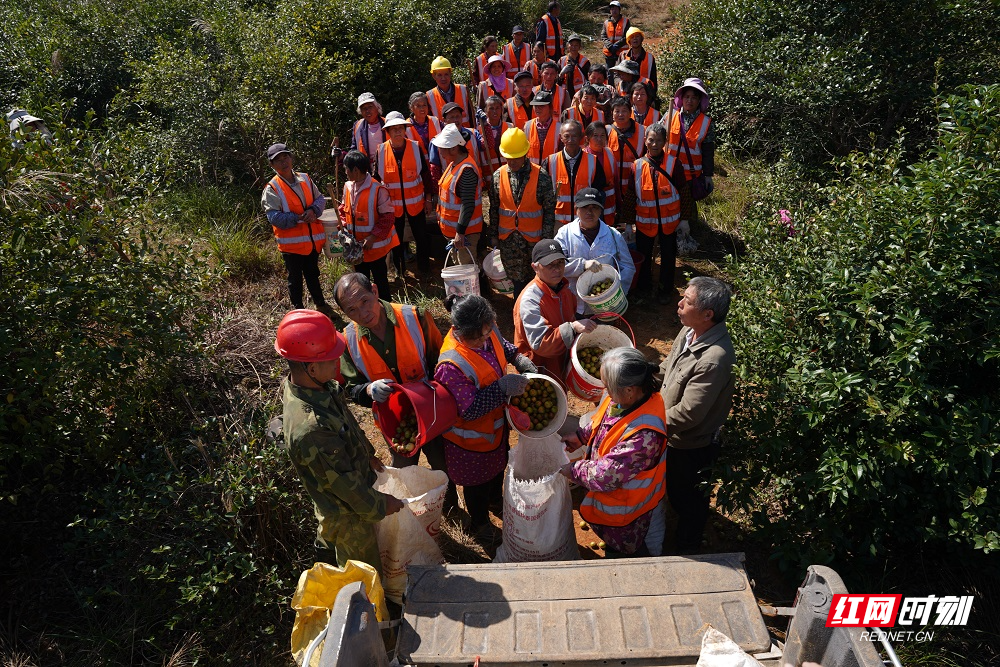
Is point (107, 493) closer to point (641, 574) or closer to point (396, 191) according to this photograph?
point (641, 574)

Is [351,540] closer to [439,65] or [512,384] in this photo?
[512,384]

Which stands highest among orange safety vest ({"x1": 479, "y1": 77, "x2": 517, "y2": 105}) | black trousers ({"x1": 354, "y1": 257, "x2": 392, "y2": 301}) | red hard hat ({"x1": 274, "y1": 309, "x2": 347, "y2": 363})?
orange safety vest ({"x1": 479, "y1": 77, "x2": 517, "y2": 105})

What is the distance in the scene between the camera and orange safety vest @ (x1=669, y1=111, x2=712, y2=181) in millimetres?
7258

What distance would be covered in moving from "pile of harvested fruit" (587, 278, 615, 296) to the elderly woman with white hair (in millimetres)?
1495

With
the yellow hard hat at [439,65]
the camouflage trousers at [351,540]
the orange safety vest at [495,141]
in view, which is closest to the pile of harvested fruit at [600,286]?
the camouflage trousers at [351,540]

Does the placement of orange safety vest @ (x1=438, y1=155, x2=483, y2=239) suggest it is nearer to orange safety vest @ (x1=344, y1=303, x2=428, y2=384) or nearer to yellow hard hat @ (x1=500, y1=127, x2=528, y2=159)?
yellow hard hat @ (x1=500, y1=127, x2=528, y2=159)

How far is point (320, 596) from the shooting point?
3.34 m

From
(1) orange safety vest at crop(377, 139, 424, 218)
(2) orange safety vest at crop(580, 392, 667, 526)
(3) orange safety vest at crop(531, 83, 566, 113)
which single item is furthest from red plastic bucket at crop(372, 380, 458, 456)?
(3) orange safety vest at crop(531, 83, 566, 113)

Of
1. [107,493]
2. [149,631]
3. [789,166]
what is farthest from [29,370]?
[789,166]

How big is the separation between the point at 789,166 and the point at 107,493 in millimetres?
6997

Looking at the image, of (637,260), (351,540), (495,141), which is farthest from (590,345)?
(495,141)

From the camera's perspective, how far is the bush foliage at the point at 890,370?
10.5 ft

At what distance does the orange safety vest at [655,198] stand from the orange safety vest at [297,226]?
3.32m

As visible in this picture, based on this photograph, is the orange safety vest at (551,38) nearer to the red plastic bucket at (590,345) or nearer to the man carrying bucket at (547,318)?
the man carrying bucket at (547,318)
